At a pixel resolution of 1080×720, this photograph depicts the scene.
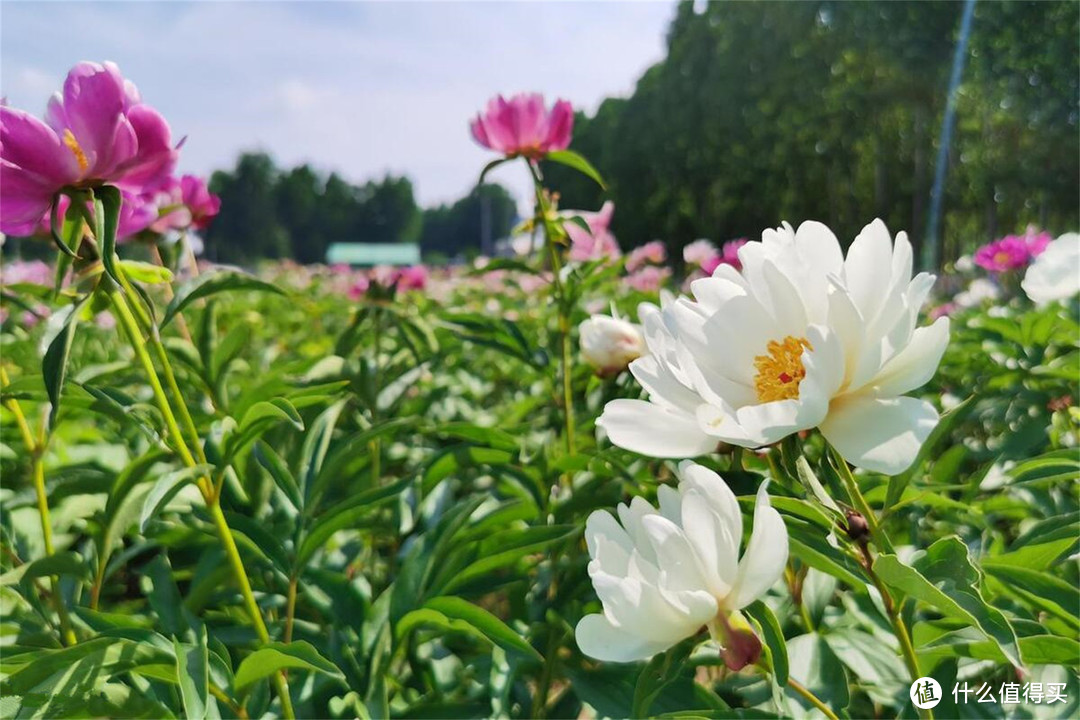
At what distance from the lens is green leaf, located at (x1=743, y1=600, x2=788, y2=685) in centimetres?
53

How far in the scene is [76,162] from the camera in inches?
28.0

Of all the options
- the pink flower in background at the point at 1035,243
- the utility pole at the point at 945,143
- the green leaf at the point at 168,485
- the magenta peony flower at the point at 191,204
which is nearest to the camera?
the green leaf at the point at 168,485

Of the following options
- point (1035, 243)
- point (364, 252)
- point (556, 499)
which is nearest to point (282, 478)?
point (556, 499)

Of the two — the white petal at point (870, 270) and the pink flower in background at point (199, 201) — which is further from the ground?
the pink flower in background at point (199, 201)

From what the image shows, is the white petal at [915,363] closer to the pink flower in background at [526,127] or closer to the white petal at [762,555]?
the white petal at [762,555]

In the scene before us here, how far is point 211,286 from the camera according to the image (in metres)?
0.85

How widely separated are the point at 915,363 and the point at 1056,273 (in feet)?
2.04

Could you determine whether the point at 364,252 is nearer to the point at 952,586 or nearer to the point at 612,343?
the point at 612,343

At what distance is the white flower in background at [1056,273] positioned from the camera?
38.1 inches

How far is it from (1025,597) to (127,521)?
2.88ft

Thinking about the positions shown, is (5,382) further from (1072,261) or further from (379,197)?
(379,197)

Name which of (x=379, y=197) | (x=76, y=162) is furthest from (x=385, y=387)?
(x=379, y=197)

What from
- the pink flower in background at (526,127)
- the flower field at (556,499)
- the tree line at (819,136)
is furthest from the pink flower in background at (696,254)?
the tree line at (819,136)

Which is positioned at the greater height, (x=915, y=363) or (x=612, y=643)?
(x=915, y=363)
